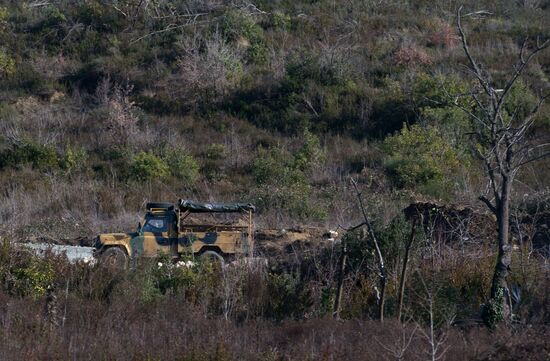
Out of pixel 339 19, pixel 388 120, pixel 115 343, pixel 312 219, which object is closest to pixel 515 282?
pixel 115 343

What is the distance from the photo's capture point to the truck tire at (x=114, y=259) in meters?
12.6

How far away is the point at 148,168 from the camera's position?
1025 inches

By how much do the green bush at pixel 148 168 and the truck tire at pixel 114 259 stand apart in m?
10.4

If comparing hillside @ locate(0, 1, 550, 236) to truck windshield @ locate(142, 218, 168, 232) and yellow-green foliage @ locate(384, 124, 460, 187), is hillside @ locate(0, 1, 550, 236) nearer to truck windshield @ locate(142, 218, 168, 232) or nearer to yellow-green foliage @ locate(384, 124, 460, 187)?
yellow-green foliage @ locate(384, 124, 460, 187)

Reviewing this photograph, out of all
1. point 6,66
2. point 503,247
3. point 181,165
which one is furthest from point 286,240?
point 6,66

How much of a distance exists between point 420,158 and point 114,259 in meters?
13.1

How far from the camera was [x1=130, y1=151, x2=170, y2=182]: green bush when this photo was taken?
26047 millimetres

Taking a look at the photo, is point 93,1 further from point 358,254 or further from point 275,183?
point 358,254

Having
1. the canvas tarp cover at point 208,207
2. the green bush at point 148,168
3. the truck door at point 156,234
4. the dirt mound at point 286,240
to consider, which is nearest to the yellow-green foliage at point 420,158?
the green bush at point 148,168

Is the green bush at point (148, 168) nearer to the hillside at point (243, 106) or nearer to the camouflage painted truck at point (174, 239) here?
the hillside at point (243, 106)

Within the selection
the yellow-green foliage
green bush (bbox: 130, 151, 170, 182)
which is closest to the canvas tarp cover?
the yellow-green foliage

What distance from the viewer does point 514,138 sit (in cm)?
1046

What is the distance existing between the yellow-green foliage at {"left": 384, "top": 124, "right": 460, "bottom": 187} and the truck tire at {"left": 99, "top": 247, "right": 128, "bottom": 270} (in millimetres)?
11077

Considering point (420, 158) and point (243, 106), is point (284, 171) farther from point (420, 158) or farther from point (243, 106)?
point (243, 106)
